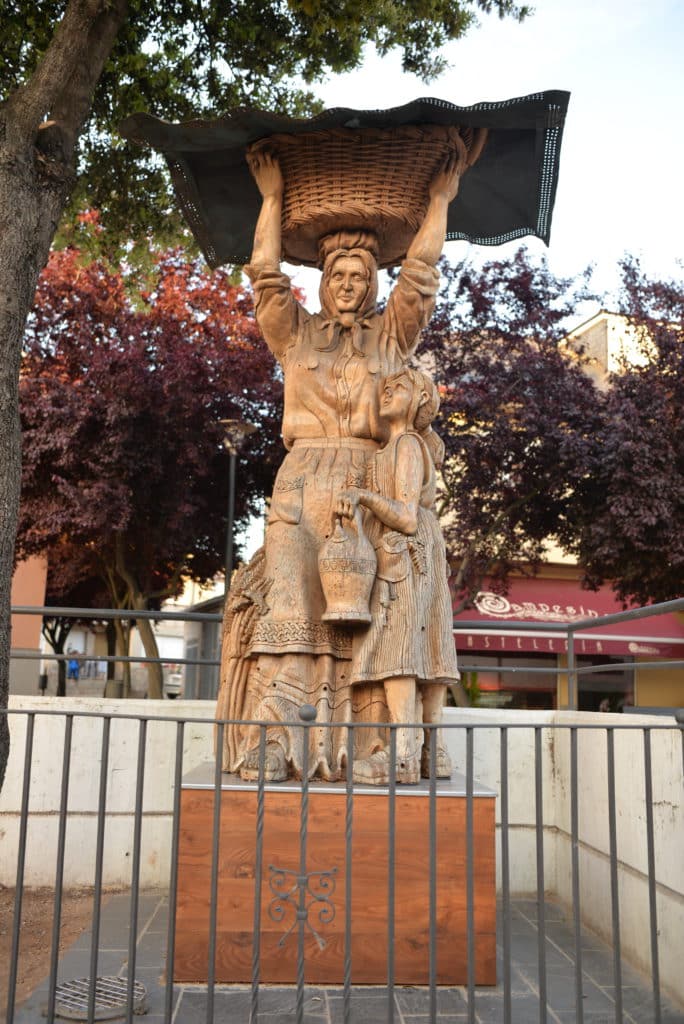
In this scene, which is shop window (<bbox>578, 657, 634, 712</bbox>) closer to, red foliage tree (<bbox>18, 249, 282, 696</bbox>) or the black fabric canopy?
red foliage tree (<bbox>18, 249, 282, 696</bbox>)

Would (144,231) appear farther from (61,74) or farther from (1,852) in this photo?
(1,852)

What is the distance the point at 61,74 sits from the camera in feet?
16.2

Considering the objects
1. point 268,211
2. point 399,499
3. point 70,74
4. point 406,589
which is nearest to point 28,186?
point 70,74

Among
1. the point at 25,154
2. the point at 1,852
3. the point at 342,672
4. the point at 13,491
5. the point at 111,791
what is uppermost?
the point at 25,154

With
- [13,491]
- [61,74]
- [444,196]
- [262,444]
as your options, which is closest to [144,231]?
[61,74]

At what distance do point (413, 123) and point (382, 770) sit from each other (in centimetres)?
332

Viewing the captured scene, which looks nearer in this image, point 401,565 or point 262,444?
point 401,565

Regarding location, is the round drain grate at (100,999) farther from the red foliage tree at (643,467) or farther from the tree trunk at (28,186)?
the red foliage tree at (643,467)

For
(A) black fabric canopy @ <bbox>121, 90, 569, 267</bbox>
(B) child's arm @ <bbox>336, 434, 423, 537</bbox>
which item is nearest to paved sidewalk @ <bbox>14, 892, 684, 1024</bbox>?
(B) child's arm @ <bbox>336, 434, 423, 537</bbox>

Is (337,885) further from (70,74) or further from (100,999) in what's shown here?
(70,74)

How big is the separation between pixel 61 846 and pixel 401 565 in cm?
214

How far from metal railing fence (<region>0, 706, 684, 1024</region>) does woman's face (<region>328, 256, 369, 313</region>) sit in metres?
2.39

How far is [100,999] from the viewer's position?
3.60m

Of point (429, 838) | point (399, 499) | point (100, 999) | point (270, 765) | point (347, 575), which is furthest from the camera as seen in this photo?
point (399, 499)
